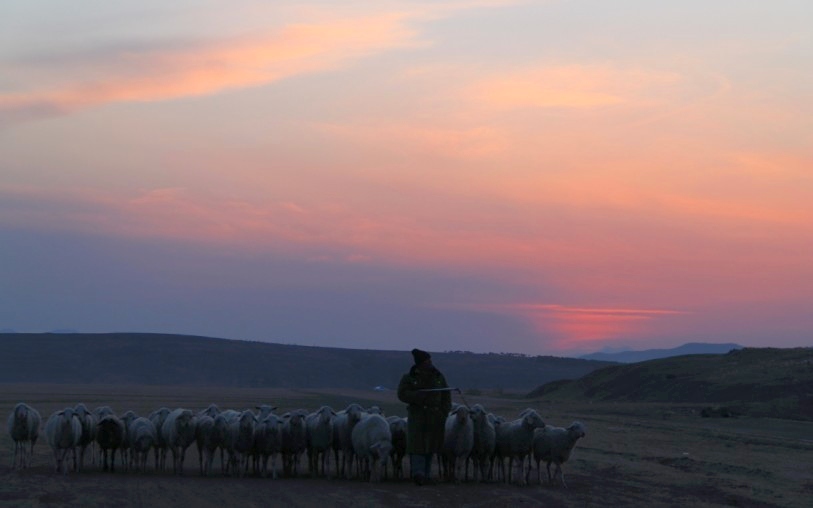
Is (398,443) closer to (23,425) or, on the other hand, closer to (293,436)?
(293,436)

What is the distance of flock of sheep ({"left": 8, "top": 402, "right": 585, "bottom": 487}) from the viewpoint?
21500 millimetres

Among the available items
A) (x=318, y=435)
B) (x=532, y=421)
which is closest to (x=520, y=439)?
(x=532, y=421)

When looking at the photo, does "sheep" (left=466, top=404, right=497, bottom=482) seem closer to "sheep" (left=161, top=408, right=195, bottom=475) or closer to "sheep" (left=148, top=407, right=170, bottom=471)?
"sheep" (left=161, top=408, right=195, bottom=475)

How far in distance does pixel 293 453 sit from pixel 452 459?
3.24m

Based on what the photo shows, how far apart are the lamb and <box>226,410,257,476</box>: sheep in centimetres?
386

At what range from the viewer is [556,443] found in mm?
21688

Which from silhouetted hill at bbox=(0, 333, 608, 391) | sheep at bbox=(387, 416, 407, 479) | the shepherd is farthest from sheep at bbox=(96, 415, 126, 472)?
silhouetted hill at bbox=(0, 333, 608, 391)

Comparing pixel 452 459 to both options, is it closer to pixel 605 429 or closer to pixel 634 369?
pixel 605 429

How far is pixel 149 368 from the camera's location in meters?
121

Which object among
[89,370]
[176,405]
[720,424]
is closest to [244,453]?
[720,424]

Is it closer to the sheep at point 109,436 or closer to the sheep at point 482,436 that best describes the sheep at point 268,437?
the sheep at point 109,436

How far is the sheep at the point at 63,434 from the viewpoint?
21.5m

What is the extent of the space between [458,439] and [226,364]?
106610 mm

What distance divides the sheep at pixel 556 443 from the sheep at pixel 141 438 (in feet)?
25.4
